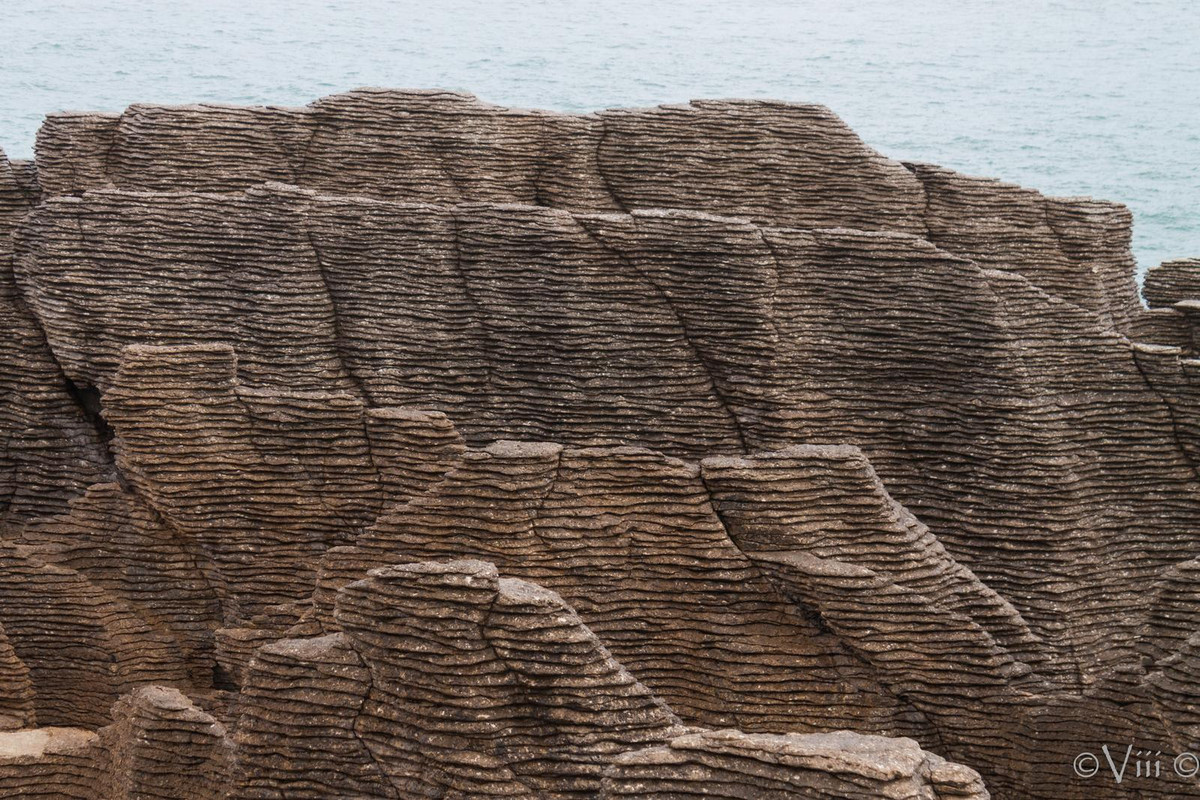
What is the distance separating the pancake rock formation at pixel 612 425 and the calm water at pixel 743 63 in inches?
503

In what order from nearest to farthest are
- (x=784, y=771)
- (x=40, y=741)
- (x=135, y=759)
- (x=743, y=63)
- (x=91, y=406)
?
(x=784, y=771), (x=135, y=759), (x=40, y=741), (x=91, y=406), (x=743, y=63)

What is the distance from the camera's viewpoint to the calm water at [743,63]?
31500mm

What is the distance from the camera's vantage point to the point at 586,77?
33.6 metres

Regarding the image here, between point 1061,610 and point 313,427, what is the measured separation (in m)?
9.29

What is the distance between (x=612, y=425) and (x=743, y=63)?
1973cm

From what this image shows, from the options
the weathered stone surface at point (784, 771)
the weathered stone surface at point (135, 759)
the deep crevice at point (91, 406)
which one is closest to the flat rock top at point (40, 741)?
the weathered stone surface at point (135, 759)

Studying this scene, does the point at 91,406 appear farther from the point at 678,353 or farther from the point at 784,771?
the point at 784,771

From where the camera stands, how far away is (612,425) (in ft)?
55.7

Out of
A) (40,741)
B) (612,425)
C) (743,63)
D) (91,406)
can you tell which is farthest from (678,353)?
(743,63)

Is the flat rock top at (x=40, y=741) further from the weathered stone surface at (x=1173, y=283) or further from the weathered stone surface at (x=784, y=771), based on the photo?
the weathered stone surface at (x=1173, y=283)

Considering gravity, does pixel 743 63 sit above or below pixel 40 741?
above

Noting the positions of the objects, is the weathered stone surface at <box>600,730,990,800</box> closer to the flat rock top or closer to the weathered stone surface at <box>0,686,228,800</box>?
the weathered stone surface at <box>0,686,228,800</box>

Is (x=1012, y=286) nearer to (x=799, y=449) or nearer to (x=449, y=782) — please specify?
(x=799, y=449)

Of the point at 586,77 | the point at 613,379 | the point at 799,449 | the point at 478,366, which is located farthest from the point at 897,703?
the point at 586,77
